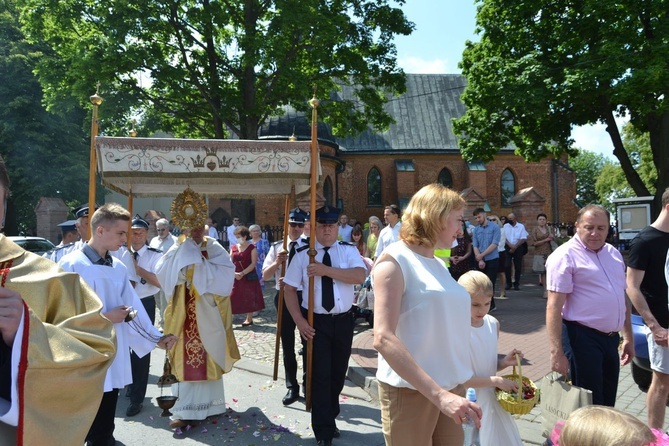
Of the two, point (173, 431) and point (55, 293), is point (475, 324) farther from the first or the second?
point (173, 431)

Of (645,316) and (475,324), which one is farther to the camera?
(645,316)

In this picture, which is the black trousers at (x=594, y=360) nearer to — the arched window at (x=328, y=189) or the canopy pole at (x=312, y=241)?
the canopy pole at (x=312, y=241)

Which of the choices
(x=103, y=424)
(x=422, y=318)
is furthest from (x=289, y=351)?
(x=422, y=318)

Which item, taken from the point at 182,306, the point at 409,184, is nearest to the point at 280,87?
the point at 182,306

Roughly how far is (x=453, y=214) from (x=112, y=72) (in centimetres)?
1459

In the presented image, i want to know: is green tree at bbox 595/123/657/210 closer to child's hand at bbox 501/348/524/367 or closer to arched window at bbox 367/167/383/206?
arched window at bbox 367/167/383/206

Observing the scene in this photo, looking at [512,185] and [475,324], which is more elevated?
[512,185]

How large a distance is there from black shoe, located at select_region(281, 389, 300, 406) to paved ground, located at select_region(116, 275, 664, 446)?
0.06 meters

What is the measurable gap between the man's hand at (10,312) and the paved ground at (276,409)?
11.5 feet

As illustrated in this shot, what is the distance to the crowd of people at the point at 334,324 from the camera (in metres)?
1.76

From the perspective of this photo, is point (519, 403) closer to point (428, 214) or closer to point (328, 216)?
point (428, 214)

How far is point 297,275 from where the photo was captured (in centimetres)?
529

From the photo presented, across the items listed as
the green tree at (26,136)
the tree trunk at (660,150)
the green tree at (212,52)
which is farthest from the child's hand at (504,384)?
the green tree at (26,136)

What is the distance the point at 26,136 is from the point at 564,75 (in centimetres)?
2590
